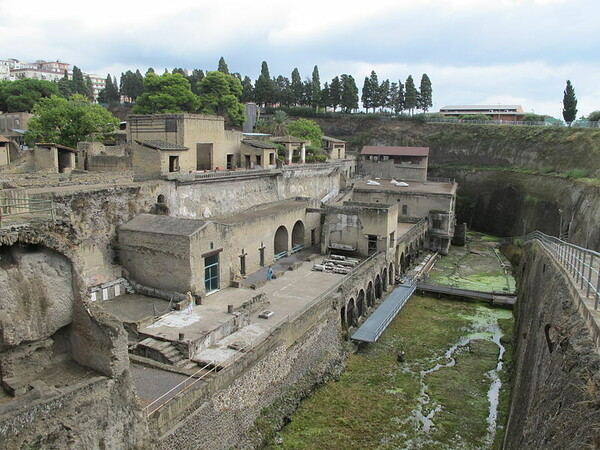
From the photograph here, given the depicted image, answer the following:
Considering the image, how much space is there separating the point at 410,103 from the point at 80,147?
5537cm

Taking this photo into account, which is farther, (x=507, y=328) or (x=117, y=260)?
(x=507, y=328)

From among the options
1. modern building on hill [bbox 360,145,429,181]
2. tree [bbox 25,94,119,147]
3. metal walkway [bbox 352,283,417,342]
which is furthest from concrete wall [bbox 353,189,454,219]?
tree [bbox 25,94,119,147]

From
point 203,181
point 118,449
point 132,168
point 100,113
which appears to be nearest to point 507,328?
point 203,181

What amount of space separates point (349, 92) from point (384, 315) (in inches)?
2170

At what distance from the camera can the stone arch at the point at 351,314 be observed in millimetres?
25447

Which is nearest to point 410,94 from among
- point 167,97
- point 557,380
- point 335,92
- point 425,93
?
point 425,93

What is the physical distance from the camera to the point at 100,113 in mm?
43625

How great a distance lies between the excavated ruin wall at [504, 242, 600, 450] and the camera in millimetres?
8828

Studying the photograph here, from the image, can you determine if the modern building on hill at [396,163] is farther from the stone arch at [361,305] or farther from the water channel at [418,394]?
the stone arch at [361,305]

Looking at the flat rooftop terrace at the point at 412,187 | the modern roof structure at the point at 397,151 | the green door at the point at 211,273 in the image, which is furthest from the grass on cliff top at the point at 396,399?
the modern roof structure at the point at 397,151

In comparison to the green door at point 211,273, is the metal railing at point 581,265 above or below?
above

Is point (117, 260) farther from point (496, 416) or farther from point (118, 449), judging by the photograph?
point (496, 416)

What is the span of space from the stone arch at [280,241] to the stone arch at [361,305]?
632cm

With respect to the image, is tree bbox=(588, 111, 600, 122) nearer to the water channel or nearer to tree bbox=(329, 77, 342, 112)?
tree bbox=(329, 77, 342, 112)
